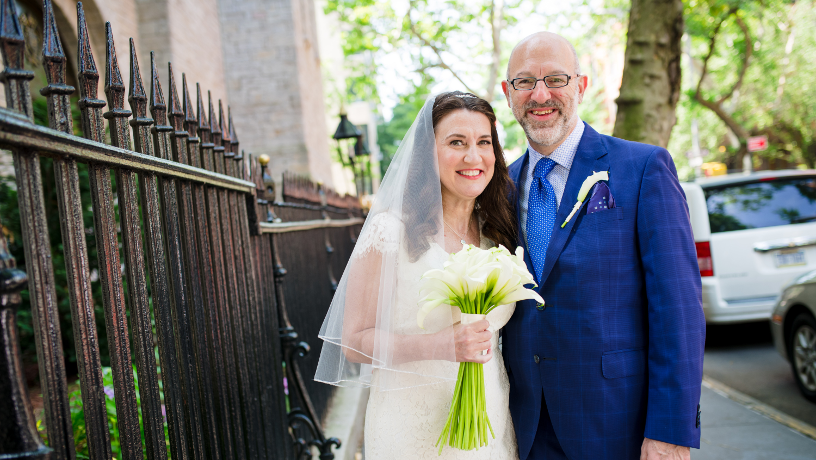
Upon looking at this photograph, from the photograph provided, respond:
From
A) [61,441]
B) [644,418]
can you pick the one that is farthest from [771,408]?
[61,441]

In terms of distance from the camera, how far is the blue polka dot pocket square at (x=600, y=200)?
7.50 ft

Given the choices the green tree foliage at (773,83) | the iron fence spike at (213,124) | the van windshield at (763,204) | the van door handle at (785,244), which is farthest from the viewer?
the green tree foliage at (773,83)

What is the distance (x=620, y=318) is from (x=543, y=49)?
1.26 metres

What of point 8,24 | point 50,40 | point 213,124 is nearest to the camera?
Answer: point 8,24

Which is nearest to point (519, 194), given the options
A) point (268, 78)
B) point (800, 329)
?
point (800, 329)

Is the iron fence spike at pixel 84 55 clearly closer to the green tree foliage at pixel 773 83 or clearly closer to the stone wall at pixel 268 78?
the stone wall at pixel 268 78

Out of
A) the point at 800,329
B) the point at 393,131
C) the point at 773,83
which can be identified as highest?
the point at 393,131

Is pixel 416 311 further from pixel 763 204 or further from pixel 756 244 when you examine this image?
pixel 763 204

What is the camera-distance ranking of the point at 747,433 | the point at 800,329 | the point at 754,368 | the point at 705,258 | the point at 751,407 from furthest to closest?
the point at 705,258 < the point at 754,368 < the point at 800,329 < the point at 751,407 < the point at 747,433

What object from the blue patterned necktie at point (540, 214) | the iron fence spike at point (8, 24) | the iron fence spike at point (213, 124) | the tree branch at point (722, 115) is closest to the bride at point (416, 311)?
the blue patterned necktie at point (540, 214)

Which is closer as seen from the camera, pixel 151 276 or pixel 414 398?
pixel 151 276

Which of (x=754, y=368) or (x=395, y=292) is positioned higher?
(x=395, y=292)

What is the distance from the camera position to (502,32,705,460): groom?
2113mm

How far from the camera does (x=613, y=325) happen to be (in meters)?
2.22
